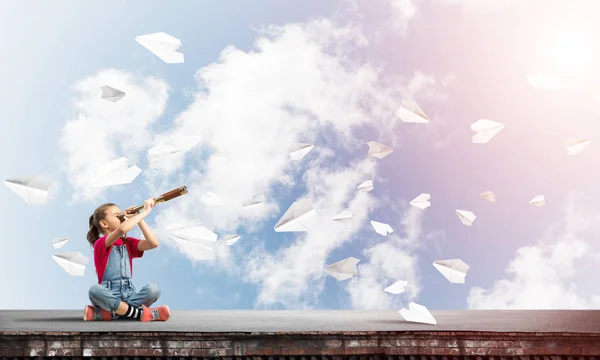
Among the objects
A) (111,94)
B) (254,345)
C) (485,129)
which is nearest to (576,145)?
(485,129)

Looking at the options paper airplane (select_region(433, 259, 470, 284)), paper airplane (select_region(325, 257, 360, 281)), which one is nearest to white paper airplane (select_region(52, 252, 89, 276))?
paper airplane (select_region(325, 257, 360, 281))

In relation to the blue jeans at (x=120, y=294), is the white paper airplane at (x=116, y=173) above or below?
above

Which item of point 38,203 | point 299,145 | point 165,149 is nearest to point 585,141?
point 299,145

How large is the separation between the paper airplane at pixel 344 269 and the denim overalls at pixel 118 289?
158 centimetres

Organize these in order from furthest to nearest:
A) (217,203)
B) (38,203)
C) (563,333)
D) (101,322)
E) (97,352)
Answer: (217,203)
(38,203)
(101,322)
(563,333)
(97,352)

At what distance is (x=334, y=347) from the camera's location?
15.8 ft

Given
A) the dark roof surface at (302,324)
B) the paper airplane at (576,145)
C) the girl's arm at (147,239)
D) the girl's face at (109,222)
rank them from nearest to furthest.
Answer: the dark roof surface at (302,324)
the girl's arm at (147,239)
the girl's face at (109,222)
the paper airplane at (576,145)

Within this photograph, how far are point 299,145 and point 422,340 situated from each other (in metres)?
2.47

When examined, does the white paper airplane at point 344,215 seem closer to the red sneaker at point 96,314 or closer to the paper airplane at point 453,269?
the paper airplane at point 453,269

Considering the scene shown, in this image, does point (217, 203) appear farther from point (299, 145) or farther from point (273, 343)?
point (273, 343)

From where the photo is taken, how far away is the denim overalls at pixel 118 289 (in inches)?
229

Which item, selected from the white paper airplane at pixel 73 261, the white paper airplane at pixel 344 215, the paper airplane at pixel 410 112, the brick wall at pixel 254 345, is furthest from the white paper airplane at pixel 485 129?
the white paper airplane at pixel 73 261

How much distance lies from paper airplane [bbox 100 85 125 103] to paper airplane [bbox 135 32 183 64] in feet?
1.63

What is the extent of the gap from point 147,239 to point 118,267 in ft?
1.16
